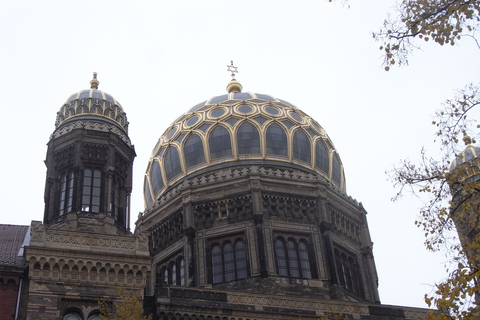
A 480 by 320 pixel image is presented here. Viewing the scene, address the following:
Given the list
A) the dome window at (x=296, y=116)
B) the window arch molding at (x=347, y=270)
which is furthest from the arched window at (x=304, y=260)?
the dome window at (x=296, y=116)

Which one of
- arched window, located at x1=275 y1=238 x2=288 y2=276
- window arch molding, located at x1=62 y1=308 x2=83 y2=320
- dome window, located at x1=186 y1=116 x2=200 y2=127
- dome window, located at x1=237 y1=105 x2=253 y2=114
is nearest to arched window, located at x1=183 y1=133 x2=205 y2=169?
dome window, located at x1=186 y1=116 x2=200 y2=127

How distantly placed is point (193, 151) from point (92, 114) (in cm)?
1124

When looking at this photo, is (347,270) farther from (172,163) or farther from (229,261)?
(172,163)

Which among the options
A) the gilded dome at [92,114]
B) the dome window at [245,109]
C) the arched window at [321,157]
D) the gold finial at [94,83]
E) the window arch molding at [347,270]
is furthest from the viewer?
the dome window at [245,109]

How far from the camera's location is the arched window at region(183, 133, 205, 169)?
46500mm

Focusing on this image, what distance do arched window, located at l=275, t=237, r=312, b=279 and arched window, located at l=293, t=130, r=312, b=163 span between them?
695 centimetres

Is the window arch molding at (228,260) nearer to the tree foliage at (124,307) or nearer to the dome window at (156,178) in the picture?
the dome window at (156,178)

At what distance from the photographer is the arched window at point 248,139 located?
151 feet

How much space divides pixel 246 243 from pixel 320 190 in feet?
20.9

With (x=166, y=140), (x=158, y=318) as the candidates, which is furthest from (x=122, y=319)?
(x=166, y=140)

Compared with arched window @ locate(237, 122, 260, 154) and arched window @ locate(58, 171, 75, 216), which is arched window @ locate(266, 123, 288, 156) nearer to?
arched window @ locate(237, 122, 260, 154)

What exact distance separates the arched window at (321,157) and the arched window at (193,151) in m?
7.81

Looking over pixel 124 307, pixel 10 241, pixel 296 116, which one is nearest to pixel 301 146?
pixel 296 116

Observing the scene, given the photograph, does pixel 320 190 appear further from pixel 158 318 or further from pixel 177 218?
pixel 158 318
